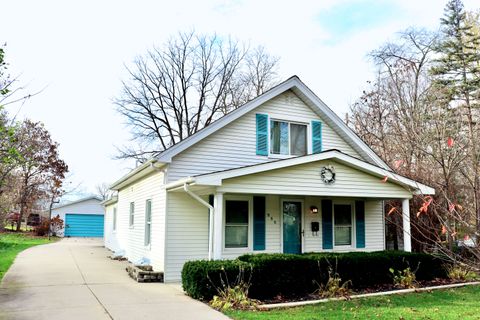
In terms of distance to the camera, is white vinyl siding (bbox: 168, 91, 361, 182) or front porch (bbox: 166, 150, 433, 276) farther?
white vinyl siding (bbox: 168, 91, 361, 182)

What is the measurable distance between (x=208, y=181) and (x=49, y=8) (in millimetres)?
4614

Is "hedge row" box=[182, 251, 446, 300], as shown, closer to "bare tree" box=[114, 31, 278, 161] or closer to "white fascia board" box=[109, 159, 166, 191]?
"white fascia board" box=[109, 159, 166, 191]

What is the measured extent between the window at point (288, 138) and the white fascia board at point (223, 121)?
91 centimetres

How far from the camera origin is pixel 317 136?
1298cm

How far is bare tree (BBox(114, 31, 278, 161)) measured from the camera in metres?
28.8

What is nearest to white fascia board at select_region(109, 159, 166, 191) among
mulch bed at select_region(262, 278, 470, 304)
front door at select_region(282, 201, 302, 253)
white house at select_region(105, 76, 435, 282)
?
white house at select_region(105, 76, 435, 282)

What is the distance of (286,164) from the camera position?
9648mm

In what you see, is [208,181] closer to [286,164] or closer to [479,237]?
[286,164]

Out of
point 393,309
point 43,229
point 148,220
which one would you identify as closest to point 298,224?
point 148,220

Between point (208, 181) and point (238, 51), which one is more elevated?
point (238, 51)

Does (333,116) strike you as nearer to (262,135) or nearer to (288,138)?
(288,138)

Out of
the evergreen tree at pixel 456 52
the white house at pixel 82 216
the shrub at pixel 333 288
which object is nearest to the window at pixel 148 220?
the shrub at pixel 333 288

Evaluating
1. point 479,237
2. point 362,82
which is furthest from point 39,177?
point 479,237

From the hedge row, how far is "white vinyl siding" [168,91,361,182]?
10.1 ft
